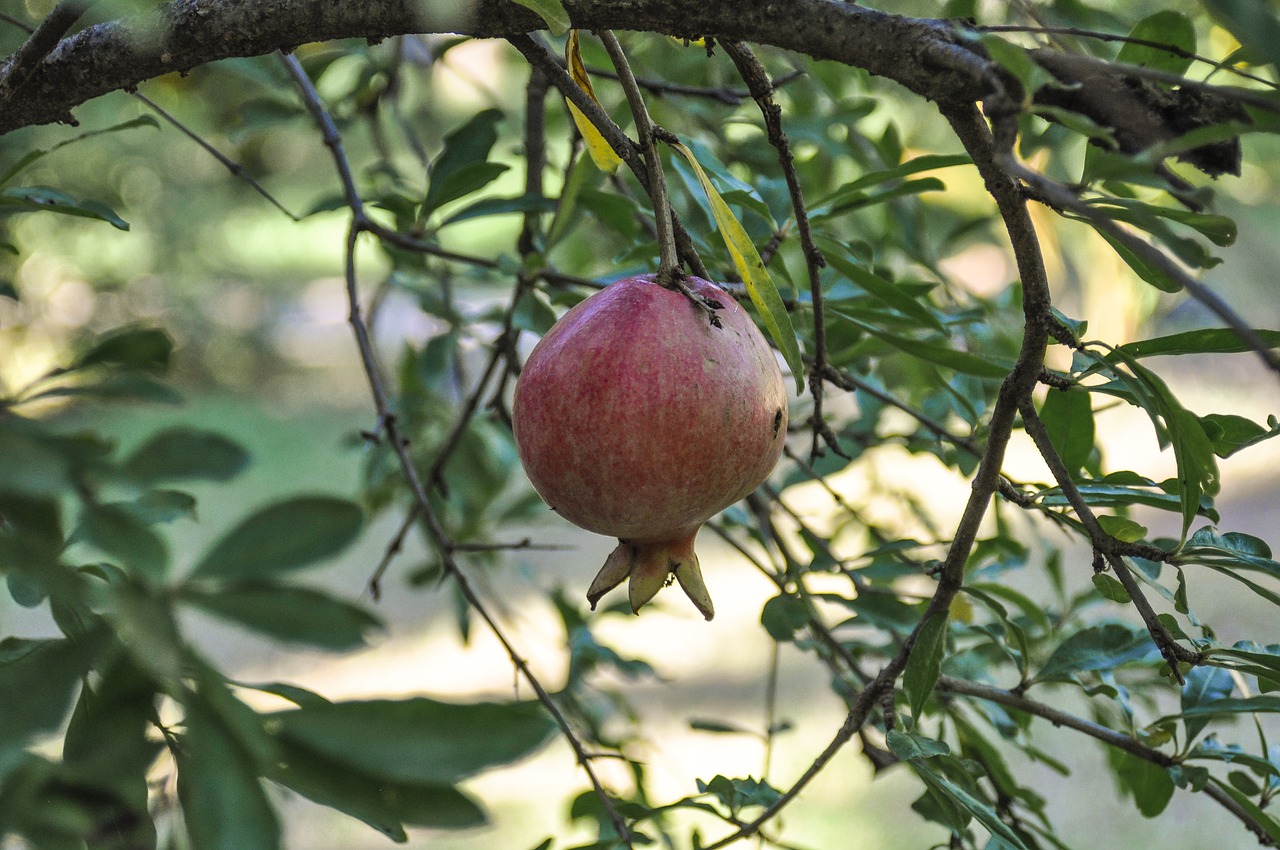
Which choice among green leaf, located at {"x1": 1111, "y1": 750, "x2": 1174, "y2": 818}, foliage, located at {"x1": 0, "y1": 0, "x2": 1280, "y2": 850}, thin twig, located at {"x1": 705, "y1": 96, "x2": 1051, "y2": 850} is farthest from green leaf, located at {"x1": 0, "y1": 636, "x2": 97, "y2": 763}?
green leaf, located at {"x1": 1111, "y1": 750, "x2": 1174, "y2": 818}

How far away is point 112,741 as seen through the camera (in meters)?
0.33

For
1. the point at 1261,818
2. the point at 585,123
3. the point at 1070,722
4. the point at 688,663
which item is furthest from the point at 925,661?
the point at 688,663

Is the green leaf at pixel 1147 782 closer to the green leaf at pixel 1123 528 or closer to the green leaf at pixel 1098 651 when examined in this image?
the green leaf at pixel 1098 651

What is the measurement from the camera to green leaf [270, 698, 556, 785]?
1.02ft

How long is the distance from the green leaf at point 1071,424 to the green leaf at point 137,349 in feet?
1.77

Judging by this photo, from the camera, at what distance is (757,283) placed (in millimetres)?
541

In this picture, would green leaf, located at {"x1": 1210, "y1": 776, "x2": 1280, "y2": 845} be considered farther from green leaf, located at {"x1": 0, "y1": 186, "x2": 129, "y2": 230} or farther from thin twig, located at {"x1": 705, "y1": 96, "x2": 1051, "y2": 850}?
green leaf, located at {"x1": 0, "y1": 186, "x2": 129, "y2": 230}

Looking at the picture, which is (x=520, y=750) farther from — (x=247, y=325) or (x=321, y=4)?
(x=247, y=325)

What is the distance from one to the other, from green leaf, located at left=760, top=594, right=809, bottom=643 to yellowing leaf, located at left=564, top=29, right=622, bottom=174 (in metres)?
0.38

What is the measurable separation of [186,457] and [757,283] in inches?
11.7

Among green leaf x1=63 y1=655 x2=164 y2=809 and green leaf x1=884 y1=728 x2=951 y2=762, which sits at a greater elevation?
green leaf x1=884 y1=728 x2=951 y2=762

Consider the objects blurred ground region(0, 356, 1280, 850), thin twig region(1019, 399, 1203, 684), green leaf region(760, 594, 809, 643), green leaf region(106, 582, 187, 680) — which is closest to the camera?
green leaf region(106, 582, 187, 680)

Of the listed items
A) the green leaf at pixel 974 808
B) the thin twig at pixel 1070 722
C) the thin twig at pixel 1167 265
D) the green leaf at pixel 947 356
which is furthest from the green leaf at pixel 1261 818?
the thin twig at pixel 1167 265

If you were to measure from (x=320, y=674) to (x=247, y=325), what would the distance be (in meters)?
3.14
